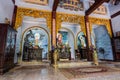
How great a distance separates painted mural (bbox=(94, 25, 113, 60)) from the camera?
637cm

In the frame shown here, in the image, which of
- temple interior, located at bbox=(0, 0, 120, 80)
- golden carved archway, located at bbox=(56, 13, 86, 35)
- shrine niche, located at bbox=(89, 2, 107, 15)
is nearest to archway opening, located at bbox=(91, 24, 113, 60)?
temple interior, located at bbox=(0, 0, 120, 80)

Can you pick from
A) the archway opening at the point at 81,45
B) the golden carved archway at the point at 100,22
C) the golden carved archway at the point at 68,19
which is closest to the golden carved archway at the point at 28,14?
the golden carved archway at the point at 68,19

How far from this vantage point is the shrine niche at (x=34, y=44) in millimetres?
6637

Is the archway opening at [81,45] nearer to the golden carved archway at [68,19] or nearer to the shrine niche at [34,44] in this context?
the golden carved archway at [68,19]

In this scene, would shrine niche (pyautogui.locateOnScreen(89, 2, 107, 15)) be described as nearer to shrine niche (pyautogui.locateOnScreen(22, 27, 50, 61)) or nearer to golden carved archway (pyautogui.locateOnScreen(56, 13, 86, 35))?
golden carved archway (pyautogui.locateOnScreen(56, 13, 86, 35))

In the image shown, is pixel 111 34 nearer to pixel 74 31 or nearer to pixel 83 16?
pixel 83 16

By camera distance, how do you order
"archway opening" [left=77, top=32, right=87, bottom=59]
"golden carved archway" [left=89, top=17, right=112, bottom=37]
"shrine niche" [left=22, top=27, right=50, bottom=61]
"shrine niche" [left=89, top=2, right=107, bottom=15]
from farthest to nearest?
"archway opening" [left=77, top=32, right=87, bottom=59] < "shrine niche" [left=22, top=27, right=50, bottom=61] < "shrine niche" [left=89, top=2, right=107, bottom=15] < "golden carved archway" [left=89, top=17, right=112, bottom=37]

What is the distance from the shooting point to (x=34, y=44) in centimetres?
791

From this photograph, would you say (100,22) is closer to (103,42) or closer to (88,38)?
(88,38)

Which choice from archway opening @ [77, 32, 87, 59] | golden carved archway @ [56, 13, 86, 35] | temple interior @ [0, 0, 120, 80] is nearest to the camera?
temple interior @ [0, 0, 120, 80]

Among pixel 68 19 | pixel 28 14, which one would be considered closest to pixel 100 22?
pixel 68 19

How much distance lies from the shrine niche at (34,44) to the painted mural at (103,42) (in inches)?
178

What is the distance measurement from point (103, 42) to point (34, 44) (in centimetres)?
606

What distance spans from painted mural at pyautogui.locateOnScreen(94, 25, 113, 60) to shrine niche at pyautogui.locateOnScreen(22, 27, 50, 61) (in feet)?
14.8
